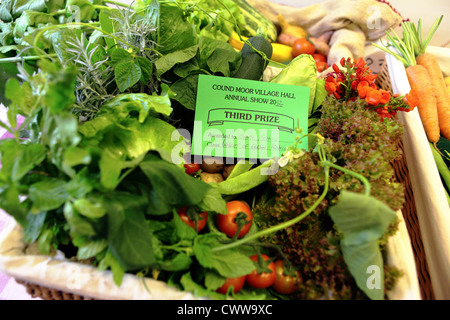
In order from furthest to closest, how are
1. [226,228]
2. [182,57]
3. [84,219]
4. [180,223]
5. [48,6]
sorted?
[48,6] → [182,57] → [226,228] → [180,223] → [84,219]

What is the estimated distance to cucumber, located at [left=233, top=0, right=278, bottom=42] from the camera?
54.5 inches

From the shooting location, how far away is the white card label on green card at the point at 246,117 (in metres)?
0.79

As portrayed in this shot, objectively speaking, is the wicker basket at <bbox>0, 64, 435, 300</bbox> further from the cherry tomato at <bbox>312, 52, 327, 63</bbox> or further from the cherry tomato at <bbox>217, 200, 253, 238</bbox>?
the cherry tomato at <bbox>312, 52, 327, 63</bbox>

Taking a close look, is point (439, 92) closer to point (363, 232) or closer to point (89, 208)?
point (363, 232)

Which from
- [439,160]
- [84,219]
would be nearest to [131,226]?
[84,219]

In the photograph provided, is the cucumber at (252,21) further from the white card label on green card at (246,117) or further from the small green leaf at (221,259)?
the small green leaf at (221,259)

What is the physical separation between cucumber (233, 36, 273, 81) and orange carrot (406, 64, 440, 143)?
24.3 inches

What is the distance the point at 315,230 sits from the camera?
67 centimetres

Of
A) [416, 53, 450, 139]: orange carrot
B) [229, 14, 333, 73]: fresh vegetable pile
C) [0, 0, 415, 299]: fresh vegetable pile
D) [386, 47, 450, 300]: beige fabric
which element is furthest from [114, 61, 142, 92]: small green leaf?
[416, 53, 450, 139]: orange carrot

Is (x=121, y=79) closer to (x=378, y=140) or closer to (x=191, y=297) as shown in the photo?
(x=191, y=297)

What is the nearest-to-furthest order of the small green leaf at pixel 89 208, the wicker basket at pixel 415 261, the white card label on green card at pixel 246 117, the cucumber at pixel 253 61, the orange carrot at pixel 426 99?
the small green leaf at pixel 89 208
the wicker basket at pixel 415 261
the white card label on green card at pixel 246 117
the cucumber at pixel 253 61
the orange carrot at pixel 426 99

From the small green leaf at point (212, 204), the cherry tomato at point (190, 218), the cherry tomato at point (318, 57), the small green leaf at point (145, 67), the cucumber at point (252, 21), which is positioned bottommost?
the cherry tomato at point (190, 218)

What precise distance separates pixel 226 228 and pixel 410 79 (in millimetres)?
971

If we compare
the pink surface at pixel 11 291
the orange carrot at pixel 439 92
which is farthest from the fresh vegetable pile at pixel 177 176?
the orange carrot at pixel 439 92
